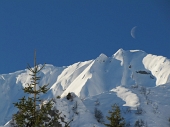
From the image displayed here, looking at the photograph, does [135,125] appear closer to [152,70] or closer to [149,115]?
[149,115]

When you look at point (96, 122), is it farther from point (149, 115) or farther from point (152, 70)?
point (152, 70)

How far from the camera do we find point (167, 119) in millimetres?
41812

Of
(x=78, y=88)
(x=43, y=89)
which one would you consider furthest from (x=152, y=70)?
(x=43, y=89)

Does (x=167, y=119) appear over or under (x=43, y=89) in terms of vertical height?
over

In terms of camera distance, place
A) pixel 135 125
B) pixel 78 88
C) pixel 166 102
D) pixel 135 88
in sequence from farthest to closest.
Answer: pixel 78 88 < pixel 135 88 < pixel 166 102 < pixel 135 125

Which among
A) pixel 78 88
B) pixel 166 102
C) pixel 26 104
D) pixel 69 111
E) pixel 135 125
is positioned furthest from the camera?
pixel 78 88

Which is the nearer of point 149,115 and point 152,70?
point 149,115

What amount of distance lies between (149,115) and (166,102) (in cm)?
704

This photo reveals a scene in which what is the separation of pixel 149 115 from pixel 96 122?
6.95 metres

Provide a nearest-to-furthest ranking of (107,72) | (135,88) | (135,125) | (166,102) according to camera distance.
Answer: (135,125)
(166,102)
(135,88)
(107,72)

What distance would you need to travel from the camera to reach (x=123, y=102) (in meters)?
48.2

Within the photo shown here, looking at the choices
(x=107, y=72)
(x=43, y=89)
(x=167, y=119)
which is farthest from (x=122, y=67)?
(x=43, y=89)

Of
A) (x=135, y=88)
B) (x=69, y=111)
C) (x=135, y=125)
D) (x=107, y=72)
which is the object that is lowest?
(x=135, y=125)

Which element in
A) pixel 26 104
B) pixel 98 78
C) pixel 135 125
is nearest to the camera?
pixel 26 104
